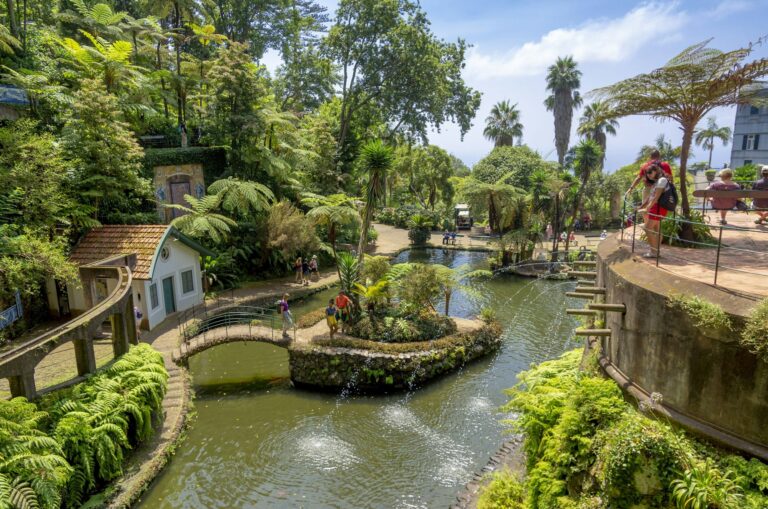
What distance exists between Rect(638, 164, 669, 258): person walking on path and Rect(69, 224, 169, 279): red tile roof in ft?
50.1

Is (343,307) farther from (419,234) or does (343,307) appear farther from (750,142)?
(750,142)

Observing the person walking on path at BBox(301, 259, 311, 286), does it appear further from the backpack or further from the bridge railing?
the backpack

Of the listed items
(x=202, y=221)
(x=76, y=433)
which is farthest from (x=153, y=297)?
(x=76, y=433)

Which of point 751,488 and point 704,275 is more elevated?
point 704,275

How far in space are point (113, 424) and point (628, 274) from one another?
10224 millimetres

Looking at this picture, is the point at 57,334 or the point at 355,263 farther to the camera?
the point at 355,263

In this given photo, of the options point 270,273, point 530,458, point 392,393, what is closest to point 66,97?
point 270,273

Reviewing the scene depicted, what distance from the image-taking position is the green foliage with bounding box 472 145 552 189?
127 feet

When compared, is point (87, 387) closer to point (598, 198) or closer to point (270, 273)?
point (270, 273)

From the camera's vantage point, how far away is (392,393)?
1469cm

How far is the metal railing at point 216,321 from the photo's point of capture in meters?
16.0

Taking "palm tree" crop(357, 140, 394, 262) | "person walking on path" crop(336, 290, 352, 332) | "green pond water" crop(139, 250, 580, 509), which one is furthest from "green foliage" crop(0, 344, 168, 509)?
"palm tree" crop(357, 140, 394, 262)

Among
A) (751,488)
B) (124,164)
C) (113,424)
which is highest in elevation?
(124,164)

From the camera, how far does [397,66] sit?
1300 inches
